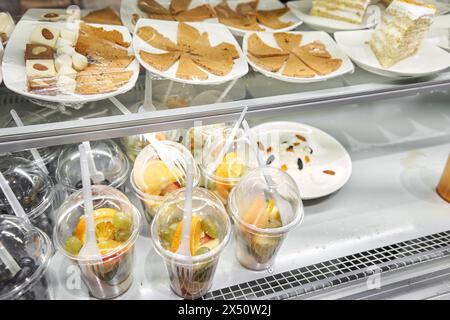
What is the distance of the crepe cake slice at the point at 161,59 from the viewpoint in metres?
1.34

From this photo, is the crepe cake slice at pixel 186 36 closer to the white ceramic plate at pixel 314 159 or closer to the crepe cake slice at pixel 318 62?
the crepe cake slice at pixel 318 62

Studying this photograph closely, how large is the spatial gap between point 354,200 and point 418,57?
0.60 metres

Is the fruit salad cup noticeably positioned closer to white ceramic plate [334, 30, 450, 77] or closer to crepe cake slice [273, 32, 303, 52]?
crepe cake slice [273, 32, 303, 52]

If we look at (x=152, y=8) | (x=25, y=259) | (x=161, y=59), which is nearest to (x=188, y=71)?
(x=161, y=59)

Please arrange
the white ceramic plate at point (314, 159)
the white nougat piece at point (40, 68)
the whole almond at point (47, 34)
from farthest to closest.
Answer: the white ceramic plate at point (314, 159)
the whole almond at point (47, 34)
the white nougat piece at point (40, 68)

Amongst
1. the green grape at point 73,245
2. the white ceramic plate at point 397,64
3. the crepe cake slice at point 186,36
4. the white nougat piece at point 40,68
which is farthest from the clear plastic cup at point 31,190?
the white ceramic plate at point 397,64

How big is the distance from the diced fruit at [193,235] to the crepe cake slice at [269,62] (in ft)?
1.89

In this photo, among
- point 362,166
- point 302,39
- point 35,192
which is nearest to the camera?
point 35,192

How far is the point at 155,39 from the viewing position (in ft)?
4.76

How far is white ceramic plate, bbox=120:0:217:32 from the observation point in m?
1.52

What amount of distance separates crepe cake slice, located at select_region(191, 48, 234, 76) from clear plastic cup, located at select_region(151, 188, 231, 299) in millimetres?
399

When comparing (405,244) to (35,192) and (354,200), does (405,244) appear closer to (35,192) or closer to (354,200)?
(354,200)
